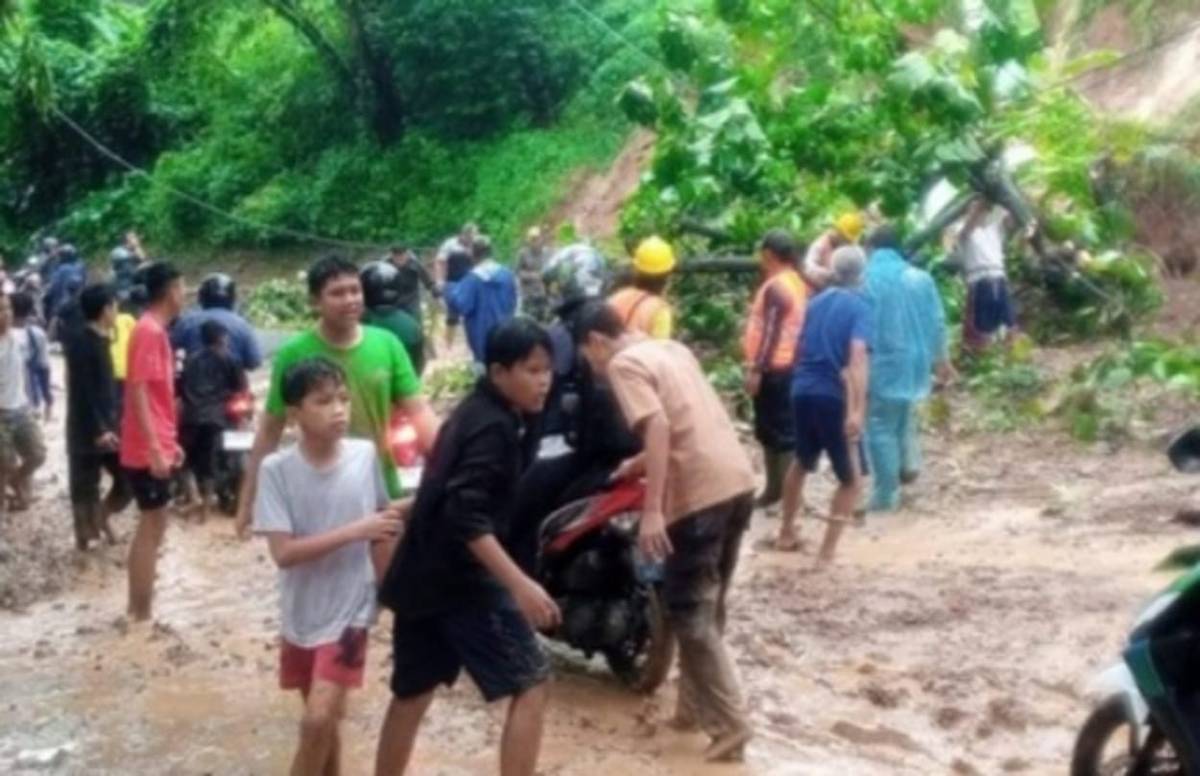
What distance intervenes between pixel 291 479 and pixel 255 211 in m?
33.3

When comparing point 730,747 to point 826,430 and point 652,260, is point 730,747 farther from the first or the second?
point 826,430

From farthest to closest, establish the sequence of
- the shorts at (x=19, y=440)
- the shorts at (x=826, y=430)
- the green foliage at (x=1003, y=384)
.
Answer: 1. the green foliage at (x=1003, y=384)
2. the shorts at (x=19, y=440)
3. the shorts at (x=826, y=430)

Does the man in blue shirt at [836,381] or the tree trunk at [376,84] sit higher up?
the tree trunk at [376,84]

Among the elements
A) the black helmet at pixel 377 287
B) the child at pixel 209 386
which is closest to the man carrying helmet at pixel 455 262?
the child at pixel 209 386

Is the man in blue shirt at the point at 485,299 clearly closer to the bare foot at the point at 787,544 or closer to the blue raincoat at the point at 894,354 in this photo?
the blue raincoat at the point at 894,354

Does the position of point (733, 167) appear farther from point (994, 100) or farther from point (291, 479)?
point (291, 479)

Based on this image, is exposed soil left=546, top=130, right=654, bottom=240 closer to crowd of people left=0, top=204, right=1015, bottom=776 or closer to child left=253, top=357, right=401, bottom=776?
crowd of people left=0, top=204, right=1015, bottom=776

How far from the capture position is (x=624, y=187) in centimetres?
3444

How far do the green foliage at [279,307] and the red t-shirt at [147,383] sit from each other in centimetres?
2030

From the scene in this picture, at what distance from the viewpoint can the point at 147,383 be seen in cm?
945

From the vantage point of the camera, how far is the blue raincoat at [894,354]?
1224 cm

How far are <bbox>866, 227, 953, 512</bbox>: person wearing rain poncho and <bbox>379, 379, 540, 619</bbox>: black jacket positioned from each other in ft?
20.4

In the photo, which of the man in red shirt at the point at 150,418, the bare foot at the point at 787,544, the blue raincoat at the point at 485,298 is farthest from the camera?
the blue raincoat at the point at 485,298

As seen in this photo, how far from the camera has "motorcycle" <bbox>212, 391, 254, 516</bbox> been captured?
12555 millimetres
